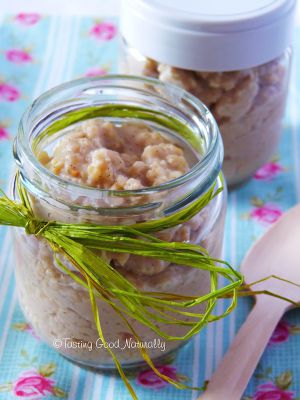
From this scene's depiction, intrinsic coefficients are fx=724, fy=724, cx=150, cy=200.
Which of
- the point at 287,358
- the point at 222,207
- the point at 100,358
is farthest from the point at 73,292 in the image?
the point at 287,358

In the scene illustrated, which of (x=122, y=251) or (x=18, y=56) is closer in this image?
(x=122, y=251)

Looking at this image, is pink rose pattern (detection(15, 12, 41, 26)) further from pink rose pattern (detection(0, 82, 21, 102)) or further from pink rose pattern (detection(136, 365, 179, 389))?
pink rose pattern (detection(136, 365, 179, 389))

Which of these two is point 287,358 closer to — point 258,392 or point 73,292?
point 258,392

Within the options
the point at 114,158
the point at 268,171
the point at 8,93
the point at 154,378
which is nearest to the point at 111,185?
the point at 114,158

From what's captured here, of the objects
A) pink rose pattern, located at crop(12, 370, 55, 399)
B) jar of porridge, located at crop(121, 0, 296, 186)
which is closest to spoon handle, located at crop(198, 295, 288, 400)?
pink rose pattern, located at crop(12, 370, 55, 399)

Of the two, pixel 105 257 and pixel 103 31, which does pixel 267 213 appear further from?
pixel 103 31

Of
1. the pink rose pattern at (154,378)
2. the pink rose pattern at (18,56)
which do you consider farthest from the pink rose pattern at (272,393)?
the pink rose pattern at (18,56)

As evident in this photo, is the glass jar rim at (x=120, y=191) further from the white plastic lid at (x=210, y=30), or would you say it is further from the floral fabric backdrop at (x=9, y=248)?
the floral fabric backdrop at (x=9, y=248)
